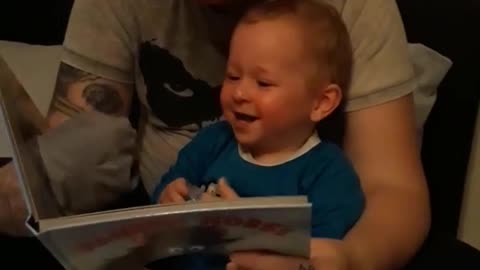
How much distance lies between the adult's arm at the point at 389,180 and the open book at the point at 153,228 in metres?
0.23

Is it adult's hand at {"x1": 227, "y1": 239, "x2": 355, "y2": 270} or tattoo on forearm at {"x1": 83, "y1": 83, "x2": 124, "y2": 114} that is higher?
tattoo on forearm at {"x1": 83, "y1": 83, "x2": 124, "y2": 114}

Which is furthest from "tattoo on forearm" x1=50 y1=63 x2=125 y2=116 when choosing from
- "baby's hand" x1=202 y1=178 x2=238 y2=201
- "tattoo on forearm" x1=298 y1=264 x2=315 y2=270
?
"tattoo on forearm" x1=298 y1=264 x2=315 y2=270

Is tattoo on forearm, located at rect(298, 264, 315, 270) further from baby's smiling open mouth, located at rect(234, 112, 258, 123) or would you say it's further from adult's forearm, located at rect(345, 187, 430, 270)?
baby's smiling open mouth, located at rect(234, 112, 258, 123)

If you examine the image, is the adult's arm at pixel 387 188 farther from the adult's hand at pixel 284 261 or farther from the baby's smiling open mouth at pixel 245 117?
the baby's smiling open mouth at pixel 245 117

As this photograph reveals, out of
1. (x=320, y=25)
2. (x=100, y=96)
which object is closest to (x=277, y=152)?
(x=320, y=25)

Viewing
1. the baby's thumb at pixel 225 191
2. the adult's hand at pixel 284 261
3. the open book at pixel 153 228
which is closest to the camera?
the open book at pixel 153 228

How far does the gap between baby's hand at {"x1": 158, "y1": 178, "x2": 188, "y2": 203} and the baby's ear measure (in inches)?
7.3

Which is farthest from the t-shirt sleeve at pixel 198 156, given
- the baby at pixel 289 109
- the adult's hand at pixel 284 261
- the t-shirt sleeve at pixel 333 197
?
the adult's hand at pixel 284 261

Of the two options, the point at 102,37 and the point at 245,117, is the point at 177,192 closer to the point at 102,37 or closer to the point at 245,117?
the point at 245,117

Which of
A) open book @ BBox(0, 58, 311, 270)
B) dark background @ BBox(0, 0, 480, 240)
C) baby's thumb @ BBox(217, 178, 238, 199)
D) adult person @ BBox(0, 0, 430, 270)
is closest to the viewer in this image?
open book @ BBox(0, 58, 311, 270)

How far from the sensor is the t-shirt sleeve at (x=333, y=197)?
111 centimetres

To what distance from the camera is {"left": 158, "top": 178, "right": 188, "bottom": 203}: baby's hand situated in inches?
43.5

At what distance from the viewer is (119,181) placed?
4.22 feet

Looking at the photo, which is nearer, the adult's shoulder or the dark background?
the adult's shoulder
